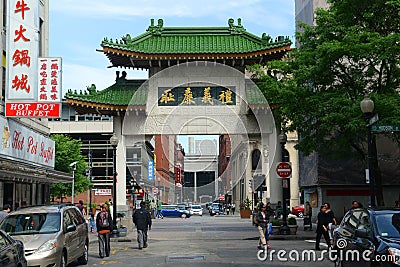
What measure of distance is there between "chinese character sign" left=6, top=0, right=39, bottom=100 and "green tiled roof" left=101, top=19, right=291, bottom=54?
10.3m

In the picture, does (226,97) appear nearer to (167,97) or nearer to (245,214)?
(167,97)

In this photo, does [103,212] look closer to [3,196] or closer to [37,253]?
[37,253]

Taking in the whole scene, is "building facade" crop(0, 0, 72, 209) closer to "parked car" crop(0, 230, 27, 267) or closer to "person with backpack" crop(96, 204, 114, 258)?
"person with backpack" crop(96, 204, 114, 258)

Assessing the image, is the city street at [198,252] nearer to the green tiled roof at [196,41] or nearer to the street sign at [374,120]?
the street sign at [374,120]

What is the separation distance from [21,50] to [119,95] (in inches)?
457

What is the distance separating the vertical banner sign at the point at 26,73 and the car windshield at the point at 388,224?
15740 millimetres

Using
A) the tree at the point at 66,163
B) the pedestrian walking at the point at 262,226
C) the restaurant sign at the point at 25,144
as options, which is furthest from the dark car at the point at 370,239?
the tree at the point at 66,163

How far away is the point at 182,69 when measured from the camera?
35.0m

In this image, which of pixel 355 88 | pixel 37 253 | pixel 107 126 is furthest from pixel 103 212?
pixel 107 126

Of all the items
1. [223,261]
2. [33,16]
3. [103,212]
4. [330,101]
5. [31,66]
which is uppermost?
[33,16]

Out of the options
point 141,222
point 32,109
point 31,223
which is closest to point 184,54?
point 32,109

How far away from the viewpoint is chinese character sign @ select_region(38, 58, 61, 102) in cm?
2378

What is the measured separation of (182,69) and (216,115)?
Answer: 141 inches

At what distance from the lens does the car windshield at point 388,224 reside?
10758mm
